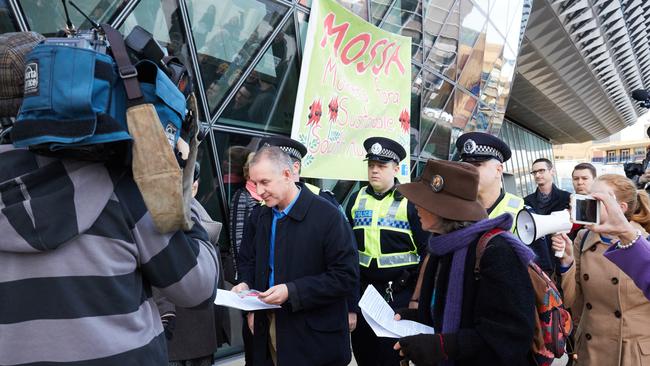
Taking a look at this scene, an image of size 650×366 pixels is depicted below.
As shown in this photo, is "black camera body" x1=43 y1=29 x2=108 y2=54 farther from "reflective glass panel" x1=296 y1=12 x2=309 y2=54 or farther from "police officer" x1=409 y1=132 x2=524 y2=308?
"reflective glass panel" x1=296 y1=12 x2=309 y2=54

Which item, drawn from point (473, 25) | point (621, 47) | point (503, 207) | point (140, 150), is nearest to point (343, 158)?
point (503, 207)

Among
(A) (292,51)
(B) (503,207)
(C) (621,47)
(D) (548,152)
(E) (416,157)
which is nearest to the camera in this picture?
(B) (503,207)

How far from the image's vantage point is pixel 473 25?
9922 millimetres

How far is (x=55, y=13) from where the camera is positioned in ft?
10.9

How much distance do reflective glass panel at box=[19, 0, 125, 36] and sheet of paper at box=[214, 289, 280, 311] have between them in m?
2.13

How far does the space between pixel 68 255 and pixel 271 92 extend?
15.2 feet

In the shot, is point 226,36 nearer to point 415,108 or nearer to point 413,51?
point 413,51

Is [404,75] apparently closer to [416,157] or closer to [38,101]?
[416,157]

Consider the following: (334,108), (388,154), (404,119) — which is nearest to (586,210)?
(388,154)

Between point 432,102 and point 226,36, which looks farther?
point 432,102

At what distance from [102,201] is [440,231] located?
1.36 m

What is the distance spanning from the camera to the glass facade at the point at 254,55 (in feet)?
13.0

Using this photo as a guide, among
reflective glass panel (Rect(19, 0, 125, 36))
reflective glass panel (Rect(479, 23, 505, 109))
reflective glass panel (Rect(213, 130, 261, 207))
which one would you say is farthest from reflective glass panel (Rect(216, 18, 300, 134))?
reflective glass panel (Rect(479, 23, 505, 109))

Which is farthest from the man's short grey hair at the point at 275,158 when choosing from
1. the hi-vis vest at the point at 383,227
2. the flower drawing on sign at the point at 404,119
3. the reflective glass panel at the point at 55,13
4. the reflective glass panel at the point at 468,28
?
the reflective glass panel at the point at 468,28
